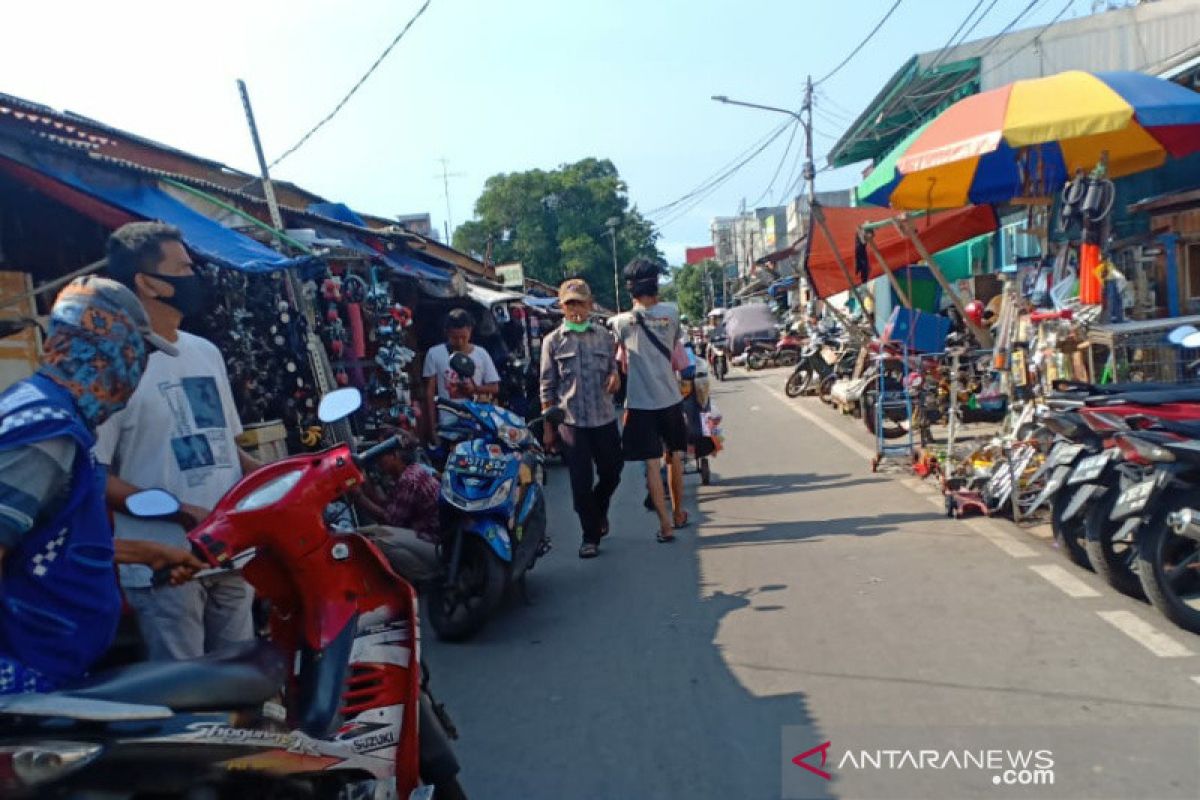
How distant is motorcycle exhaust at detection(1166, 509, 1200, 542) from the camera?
3.88 meters

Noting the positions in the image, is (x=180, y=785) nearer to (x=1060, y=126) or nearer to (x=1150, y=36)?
(x=1060, y=126)

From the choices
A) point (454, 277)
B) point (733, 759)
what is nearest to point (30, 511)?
point (733, 759)

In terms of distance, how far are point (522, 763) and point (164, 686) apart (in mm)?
1807

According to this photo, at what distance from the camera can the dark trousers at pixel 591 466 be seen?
632cm

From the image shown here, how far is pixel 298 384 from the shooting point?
6.74 metres

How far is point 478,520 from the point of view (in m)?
4.78

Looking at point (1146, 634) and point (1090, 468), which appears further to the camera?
point (1090, 468)

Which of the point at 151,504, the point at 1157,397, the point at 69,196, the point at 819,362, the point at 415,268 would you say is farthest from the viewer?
the point at 819,362

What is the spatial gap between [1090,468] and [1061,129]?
3062 mm

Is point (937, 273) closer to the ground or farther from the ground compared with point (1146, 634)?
farther from the ground

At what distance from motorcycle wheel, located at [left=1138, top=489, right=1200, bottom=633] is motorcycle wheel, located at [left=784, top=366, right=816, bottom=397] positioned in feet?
43.3

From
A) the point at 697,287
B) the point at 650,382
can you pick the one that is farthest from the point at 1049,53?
the point at 697,287

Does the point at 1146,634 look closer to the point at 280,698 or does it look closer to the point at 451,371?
the point at 280,698

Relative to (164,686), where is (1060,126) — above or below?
above
